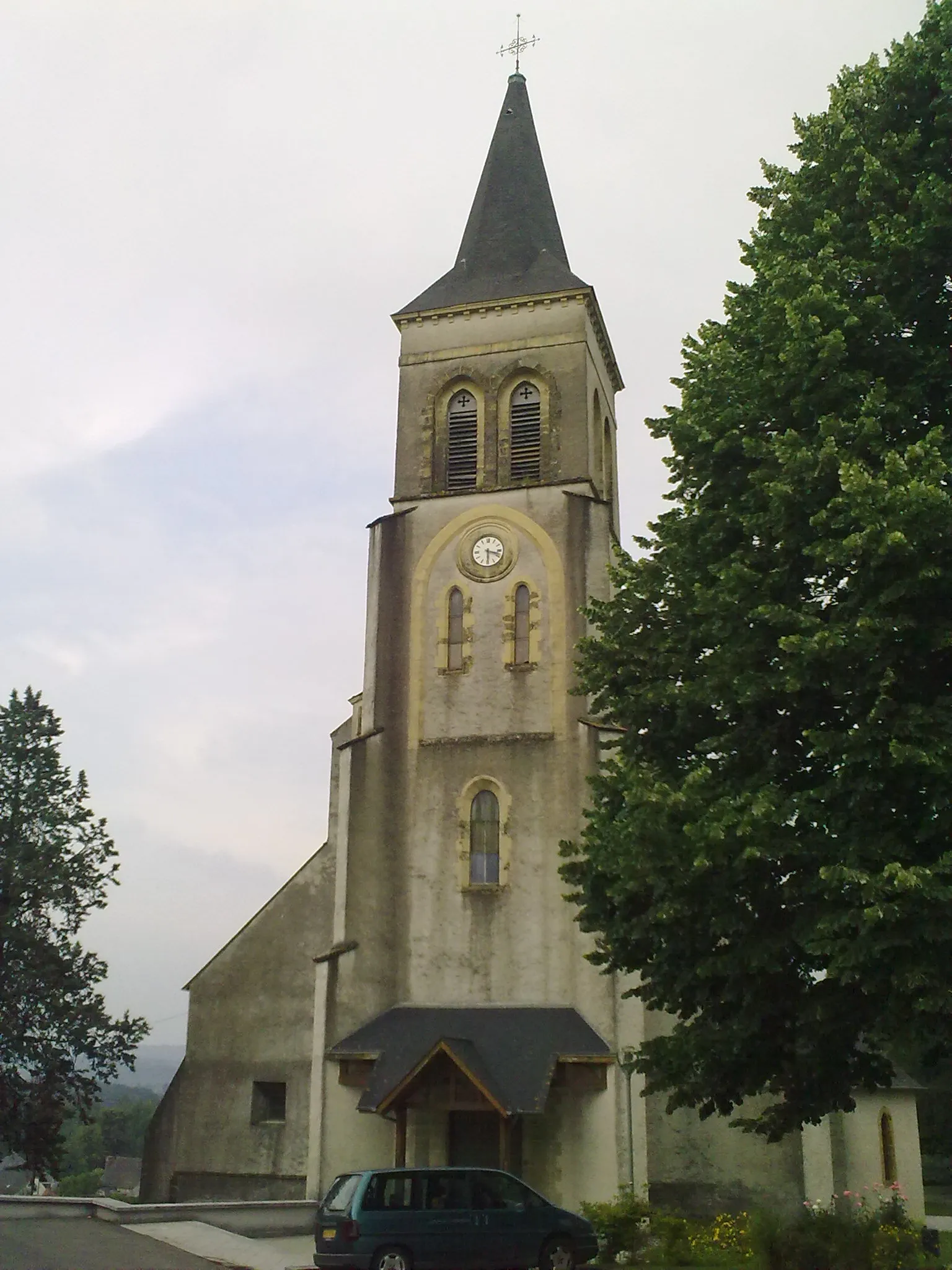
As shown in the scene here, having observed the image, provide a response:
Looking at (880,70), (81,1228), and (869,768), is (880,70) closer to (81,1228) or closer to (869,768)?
(869,768)

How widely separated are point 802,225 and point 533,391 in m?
13.6

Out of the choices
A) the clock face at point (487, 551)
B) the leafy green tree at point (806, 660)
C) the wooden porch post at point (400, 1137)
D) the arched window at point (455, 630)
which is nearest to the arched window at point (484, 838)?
the arched window at point (455, 630)

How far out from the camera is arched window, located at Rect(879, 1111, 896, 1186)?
78.5 feet

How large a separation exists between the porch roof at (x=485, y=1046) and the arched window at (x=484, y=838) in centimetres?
255

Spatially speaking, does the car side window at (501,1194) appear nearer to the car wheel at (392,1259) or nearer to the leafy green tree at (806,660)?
the car wheel at (392,1259)

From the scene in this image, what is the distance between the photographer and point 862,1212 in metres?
13.7

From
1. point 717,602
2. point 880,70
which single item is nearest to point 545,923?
point 717,602

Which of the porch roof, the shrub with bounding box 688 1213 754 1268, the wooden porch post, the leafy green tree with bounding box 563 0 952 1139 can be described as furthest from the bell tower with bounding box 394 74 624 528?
the shrub with bounding box 688 1213 754 1268

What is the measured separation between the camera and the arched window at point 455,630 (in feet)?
81.6

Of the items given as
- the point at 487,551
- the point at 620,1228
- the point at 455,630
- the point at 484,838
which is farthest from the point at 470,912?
the point at 487,551

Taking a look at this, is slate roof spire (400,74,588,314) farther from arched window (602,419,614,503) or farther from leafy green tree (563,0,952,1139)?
leafy green tree (563,0,952,1139)

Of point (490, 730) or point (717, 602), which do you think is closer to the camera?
point (717, 602)

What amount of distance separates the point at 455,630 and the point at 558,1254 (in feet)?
42.3

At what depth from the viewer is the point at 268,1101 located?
2388 centimetres
